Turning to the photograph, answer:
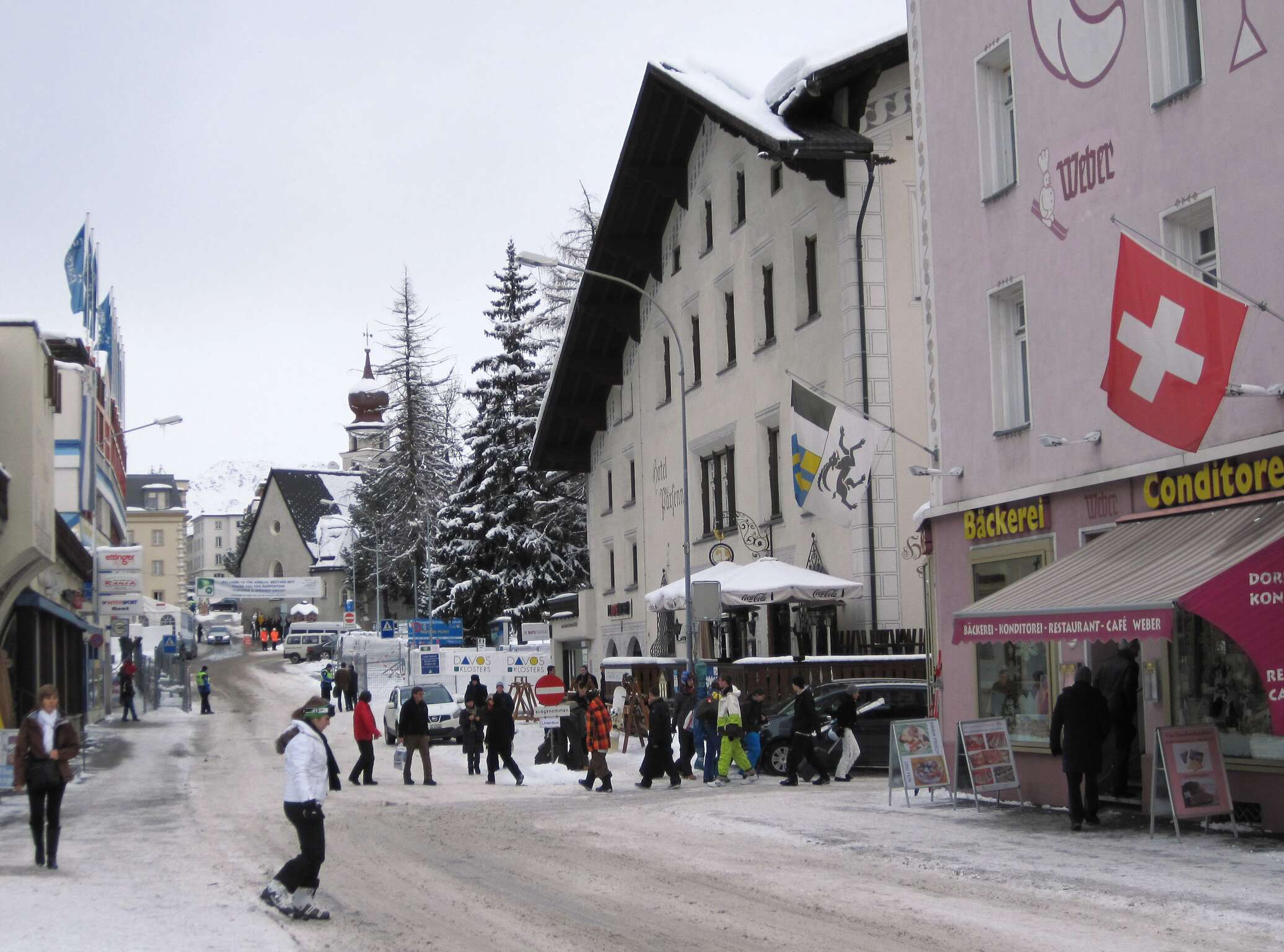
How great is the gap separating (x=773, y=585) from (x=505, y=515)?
1468 inches

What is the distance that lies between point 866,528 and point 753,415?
575 cm

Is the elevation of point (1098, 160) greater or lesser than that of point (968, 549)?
greater

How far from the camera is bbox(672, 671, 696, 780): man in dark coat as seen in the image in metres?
25.0

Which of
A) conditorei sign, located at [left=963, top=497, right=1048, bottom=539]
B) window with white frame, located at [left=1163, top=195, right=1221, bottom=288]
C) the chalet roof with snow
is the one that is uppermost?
the chalet roof with snow

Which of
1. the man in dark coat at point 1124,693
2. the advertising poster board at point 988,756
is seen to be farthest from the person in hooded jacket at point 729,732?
the man in dark coat at point 1124,693

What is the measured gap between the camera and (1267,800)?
1434 centimetres

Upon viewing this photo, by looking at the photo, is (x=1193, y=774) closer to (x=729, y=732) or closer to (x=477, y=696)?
(x=729, y=732)

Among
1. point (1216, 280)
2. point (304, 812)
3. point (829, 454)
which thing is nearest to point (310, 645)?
point (829, 454)

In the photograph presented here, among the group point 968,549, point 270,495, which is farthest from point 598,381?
point 270,495

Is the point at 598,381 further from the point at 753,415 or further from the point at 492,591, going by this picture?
the point at 492,591

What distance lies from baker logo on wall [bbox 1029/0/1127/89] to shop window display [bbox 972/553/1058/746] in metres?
5.53

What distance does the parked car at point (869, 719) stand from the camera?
2531 centimetres

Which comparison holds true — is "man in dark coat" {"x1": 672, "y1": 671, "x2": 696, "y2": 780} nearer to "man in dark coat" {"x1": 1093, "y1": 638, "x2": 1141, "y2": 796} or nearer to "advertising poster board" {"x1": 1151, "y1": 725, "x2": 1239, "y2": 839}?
"man in dark coat" {"x1": 1093, "y1": 638, "x2": 1141, "y2": 796}

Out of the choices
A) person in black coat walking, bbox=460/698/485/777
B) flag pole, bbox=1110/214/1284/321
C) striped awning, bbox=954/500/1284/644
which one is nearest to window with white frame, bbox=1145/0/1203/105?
flag pole, bbox=1110/214/1284/321
